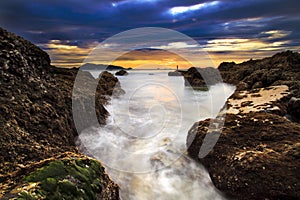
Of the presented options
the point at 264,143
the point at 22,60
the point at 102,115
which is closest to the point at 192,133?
the point at 264,143

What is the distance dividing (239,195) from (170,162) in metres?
2.20

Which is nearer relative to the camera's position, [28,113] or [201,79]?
[28,113]

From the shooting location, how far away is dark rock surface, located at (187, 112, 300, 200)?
4.58m

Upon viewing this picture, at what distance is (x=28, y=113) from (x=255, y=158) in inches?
207

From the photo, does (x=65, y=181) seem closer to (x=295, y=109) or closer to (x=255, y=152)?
(x=255, y=152)

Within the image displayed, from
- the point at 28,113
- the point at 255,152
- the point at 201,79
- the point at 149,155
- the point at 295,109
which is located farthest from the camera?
the point at 201,79

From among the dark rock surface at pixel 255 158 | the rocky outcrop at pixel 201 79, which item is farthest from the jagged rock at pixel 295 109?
the rocky outcrop at pixel 201 79

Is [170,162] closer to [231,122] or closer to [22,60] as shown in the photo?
[231,122]

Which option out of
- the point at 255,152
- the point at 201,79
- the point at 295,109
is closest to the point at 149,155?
the point at 255,152

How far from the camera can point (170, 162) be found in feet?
21.9

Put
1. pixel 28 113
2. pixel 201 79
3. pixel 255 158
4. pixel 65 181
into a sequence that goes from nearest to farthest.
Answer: pixel 65 181 → pixel 255 158 → pixel 28 113 → pixel 201 79

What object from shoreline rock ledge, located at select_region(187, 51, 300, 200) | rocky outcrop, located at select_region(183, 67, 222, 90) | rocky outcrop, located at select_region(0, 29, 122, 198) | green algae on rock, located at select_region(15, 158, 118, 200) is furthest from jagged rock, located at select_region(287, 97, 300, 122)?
rocky outcrop, located at select_region(183, 67, 222, 90)

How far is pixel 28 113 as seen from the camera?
5.51 meters

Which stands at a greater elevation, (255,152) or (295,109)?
(295,109)
